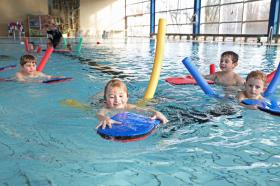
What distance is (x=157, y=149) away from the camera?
2703 millimetres

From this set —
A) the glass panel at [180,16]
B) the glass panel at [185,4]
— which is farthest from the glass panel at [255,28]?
the glass panel at [185,4]

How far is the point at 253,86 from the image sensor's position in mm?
3896

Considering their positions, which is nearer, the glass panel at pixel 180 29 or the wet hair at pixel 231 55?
the wet hair at pixel 231 55

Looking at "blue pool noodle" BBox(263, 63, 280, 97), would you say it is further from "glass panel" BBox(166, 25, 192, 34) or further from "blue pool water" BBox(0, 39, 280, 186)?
"glass panel" BBox(166, 25, 192, 34)

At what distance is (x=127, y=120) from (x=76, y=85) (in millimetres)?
3106

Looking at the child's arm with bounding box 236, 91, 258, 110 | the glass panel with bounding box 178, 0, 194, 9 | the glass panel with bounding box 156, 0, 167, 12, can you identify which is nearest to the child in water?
the child's arm with bounding box 236, 91, 258, 110

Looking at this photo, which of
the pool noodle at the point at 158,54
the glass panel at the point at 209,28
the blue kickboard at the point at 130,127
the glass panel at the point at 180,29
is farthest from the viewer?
the glass panel at the point at 180,29

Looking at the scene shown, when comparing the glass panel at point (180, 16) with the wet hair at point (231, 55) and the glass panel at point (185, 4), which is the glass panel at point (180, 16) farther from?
the wet hair at point (231, 55)

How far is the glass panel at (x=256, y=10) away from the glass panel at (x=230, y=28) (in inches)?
37.4

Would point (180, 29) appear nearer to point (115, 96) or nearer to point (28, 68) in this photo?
point (28, 68)

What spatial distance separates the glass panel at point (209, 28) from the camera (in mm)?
22086

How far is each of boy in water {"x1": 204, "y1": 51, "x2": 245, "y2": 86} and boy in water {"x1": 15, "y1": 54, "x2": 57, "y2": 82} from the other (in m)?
3.27

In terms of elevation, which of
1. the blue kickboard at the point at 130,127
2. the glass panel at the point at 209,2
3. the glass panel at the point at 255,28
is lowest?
the blue kickboard at the point at 130,127

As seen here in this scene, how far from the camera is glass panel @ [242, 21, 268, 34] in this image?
1811cm
